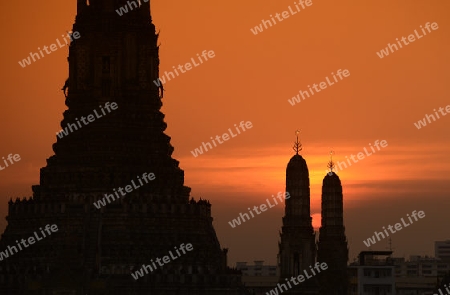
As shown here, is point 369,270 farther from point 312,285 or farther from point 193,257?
point 193,257

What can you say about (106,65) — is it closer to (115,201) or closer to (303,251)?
(115,201)

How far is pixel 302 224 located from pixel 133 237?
3259cm

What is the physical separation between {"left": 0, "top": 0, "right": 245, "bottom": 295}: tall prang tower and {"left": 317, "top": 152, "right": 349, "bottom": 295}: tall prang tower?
1463 inches

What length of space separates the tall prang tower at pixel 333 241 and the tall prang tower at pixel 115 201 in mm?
37152

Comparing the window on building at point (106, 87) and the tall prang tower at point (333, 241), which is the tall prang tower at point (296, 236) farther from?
the window on building at point (106, 87)

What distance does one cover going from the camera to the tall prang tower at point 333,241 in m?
178

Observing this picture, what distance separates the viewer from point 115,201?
445 feet

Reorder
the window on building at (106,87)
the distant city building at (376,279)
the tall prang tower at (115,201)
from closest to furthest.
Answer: the tall prang tower at (115,201), the window on building at (106,87), the distant city building at (376,279)

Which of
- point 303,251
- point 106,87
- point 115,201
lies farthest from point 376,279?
point 115,201

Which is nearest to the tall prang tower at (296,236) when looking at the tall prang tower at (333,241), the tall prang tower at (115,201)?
the tall prang tower at (333,241)

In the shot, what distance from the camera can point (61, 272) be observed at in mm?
127750

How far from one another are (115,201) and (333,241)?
53.6 meters

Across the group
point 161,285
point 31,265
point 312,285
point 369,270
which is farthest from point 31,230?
point 369,270

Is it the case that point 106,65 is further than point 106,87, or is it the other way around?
point 106,65
